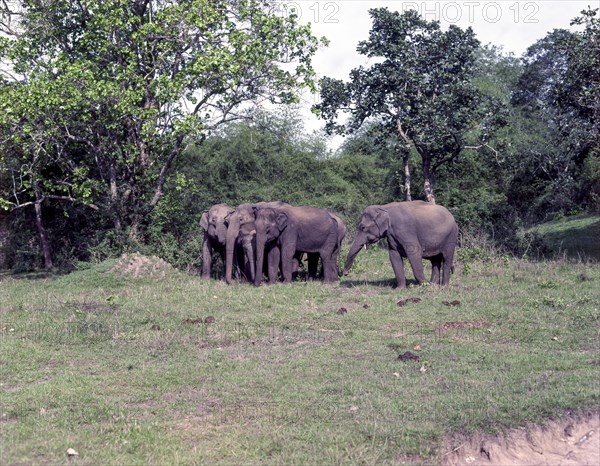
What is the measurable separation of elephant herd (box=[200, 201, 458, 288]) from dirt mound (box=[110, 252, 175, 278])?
1087mm

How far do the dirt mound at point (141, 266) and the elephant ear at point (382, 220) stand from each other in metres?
5.78

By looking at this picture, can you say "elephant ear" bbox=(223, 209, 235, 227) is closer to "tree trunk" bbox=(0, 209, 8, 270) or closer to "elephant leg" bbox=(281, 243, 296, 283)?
"elephant leg" bbox=(281, 243, 296, 283)

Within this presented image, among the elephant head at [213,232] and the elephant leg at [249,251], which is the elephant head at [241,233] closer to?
the elephant leg at [249,251]

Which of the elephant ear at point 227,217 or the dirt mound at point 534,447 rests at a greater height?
the elephant ear at point 227,217

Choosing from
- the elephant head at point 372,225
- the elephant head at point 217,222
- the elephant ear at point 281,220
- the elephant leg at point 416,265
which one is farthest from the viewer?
the elephant head at point 217,222

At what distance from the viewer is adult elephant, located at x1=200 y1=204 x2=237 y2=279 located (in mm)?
19766

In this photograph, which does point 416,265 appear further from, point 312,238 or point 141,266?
point 141,266

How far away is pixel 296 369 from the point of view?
382 inches

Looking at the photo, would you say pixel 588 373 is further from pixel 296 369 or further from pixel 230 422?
pixel 230 422

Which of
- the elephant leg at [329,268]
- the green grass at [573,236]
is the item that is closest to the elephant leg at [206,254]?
the elephant leg at [329,268]

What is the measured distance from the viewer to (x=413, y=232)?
16469 mm

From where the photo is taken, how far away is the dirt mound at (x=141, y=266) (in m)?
19.0

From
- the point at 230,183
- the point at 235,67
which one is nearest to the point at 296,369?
the point at 235,67

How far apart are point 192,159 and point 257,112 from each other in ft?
22.1
